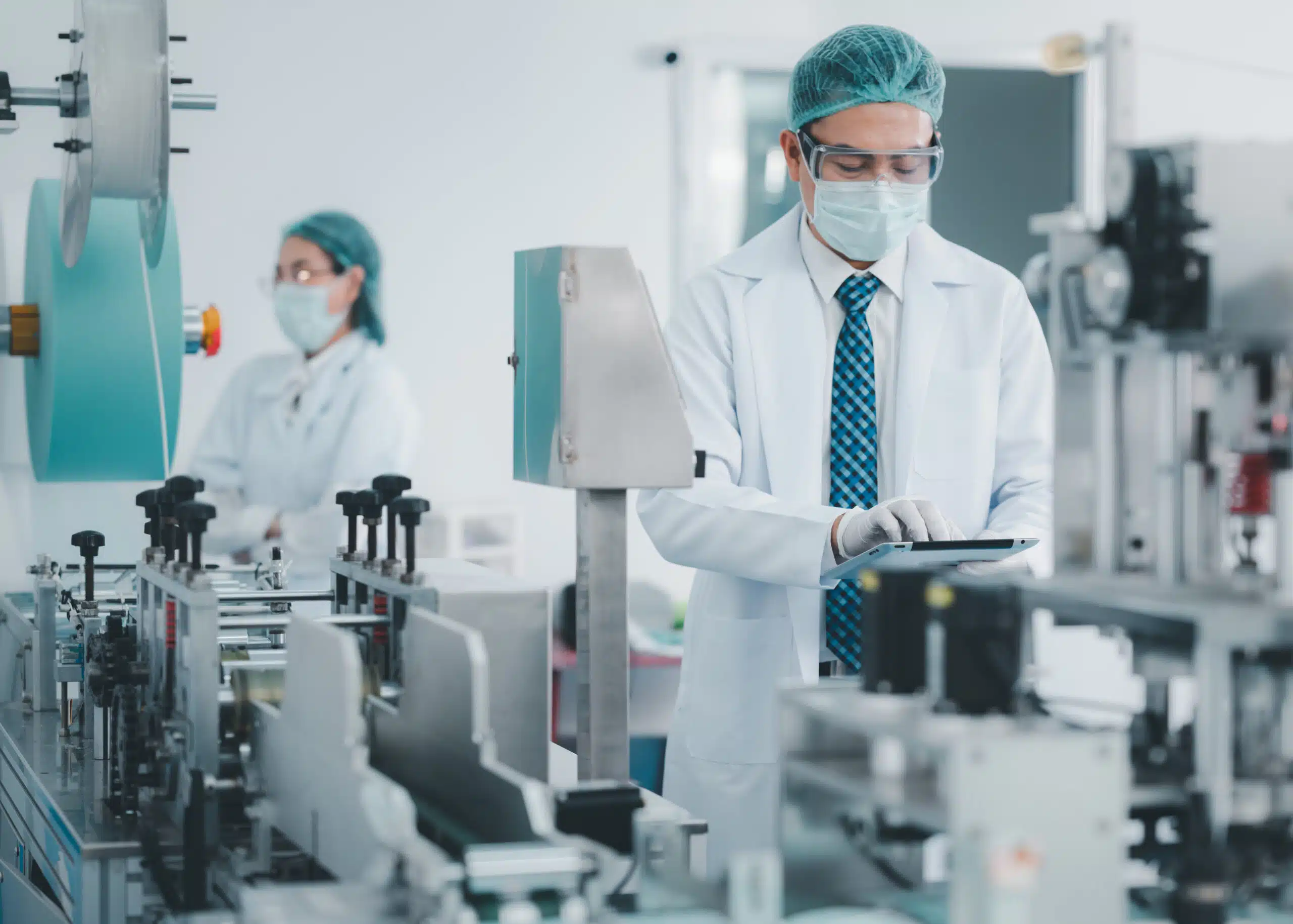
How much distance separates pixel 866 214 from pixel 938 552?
629 millimetres

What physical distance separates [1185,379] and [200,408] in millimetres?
3497

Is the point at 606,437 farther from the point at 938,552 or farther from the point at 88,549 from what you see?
the point at 88,549

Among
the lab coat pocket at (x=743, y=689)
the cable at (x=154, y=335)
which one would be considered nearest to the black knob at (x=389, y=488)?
the lab coat pocket at (x=743, y=689)

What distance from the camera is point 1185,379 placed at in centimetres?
128

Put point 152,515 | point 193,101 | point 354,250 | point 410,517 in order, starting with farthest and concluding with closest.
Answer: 1. point 354,250
2. point 193,101
3. point 152,515
4. point 410,517

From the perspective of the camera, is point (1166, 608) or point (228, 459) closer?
point (1166, 608)

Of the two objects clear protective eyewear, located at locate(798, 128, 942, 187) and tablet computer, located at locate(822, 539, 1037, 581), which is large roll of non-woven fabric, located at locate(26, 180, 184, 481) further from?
tablet computer, located at locate(822, 539, 1037, 581)

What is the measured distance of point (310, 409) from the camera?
4.20 m

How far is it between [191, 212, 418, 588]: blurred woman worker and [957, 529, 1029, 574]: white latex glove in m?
2.11

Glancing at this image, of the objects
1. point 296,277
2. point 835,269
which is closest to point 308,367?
point 296,277

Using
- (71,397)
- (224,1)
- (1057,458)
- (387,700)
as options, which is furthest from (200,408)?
(1057,458)

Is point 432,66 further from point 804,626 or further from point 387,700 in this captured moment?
point 387,700

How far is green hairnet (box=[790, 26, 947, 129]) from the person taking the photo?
2.24 metres

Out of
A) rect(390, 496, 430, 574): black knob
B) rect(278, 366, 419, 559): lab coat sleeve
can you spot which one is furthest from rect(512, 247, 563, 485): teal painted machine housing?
rect(278, 366, 419, 559): lab coat sleeve
